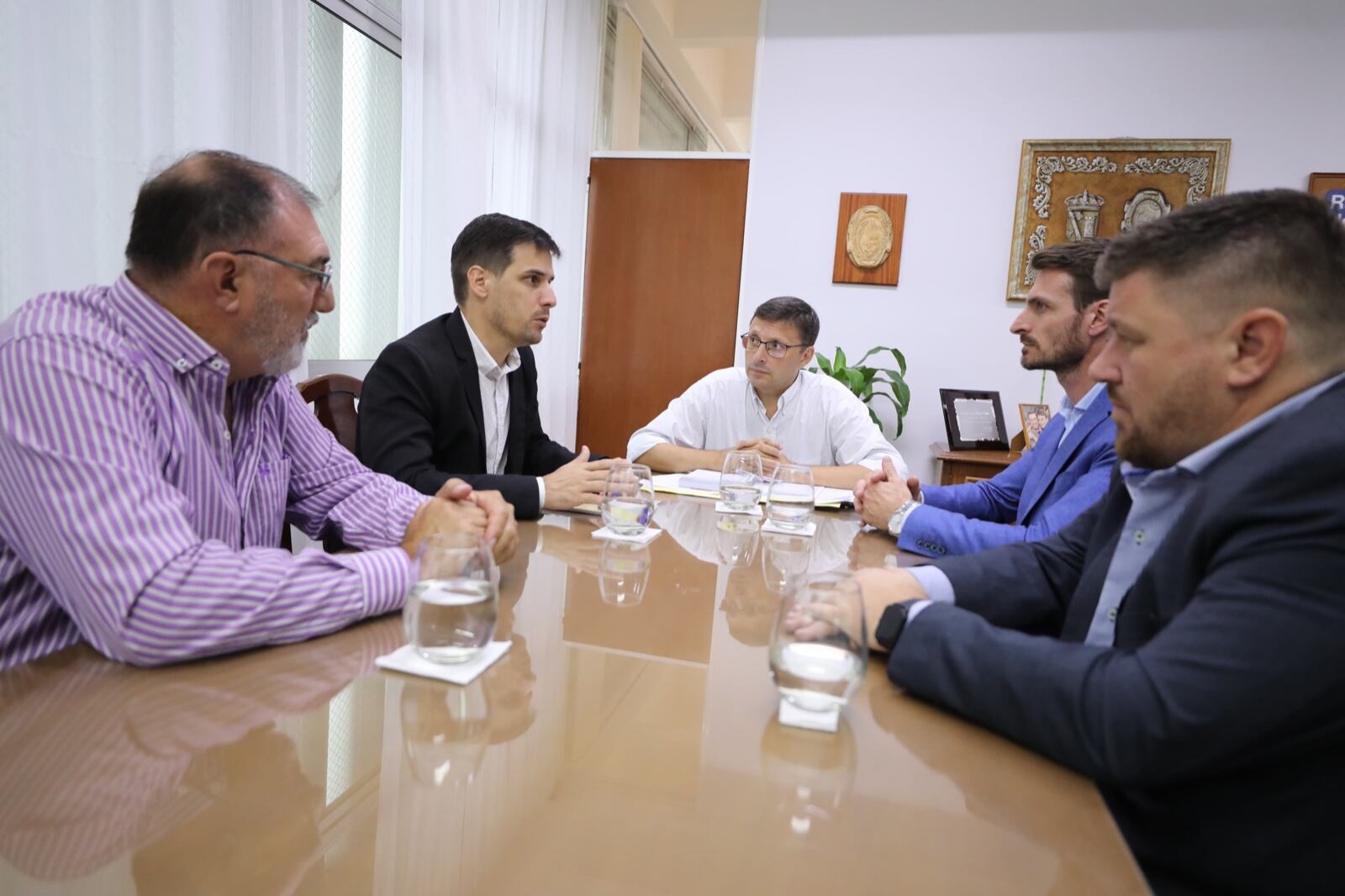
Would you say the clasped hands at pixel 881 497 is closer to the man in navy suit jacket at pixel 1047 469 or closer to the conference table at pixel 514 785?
the man in navy suit jacket at pixel 1047 469

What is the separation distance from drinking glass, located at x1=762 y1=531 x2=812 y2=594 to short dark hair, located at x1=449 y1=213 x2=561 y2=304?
118 centimetres

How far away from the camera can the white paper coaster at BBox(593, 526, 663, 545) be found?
1561 mm

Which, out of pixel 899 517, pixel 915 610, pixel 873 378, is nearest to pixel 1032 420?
pixel 873 378

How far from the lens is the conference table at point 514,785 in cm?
58

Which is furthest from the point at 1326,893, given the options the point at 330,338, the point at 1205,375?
the point at 330,338

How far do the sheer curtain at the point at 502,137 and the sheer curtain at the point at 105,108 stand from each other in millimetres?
849

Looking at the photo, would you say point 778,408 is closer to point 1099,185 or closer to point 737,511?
point 737,511

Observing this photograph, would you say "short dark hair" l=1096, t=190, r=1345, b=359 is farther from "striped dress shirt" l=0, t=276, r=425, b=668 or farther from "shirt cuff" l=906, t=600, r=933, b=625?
"striped dress shirt" l=0, t=276, r=425, b=668

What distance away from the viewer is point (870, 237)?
14.9 feet

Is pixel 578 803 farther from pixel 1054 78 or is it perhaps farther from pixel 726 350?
pixel 1054 78

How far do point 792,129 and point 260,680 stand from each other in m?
4.49

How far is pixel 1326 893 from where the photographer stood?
788 millimetres

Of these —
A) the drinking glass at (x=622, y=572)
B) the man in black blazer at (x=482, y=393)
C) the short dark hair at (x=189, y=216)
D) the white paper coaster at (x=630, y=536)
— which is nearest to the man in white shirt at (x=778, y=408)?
the man in black blazer at (x=482, y=393)

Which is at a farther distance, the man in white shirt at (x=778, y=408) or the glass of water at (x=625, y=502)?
the man in white shirt at (x=778, y=408)
